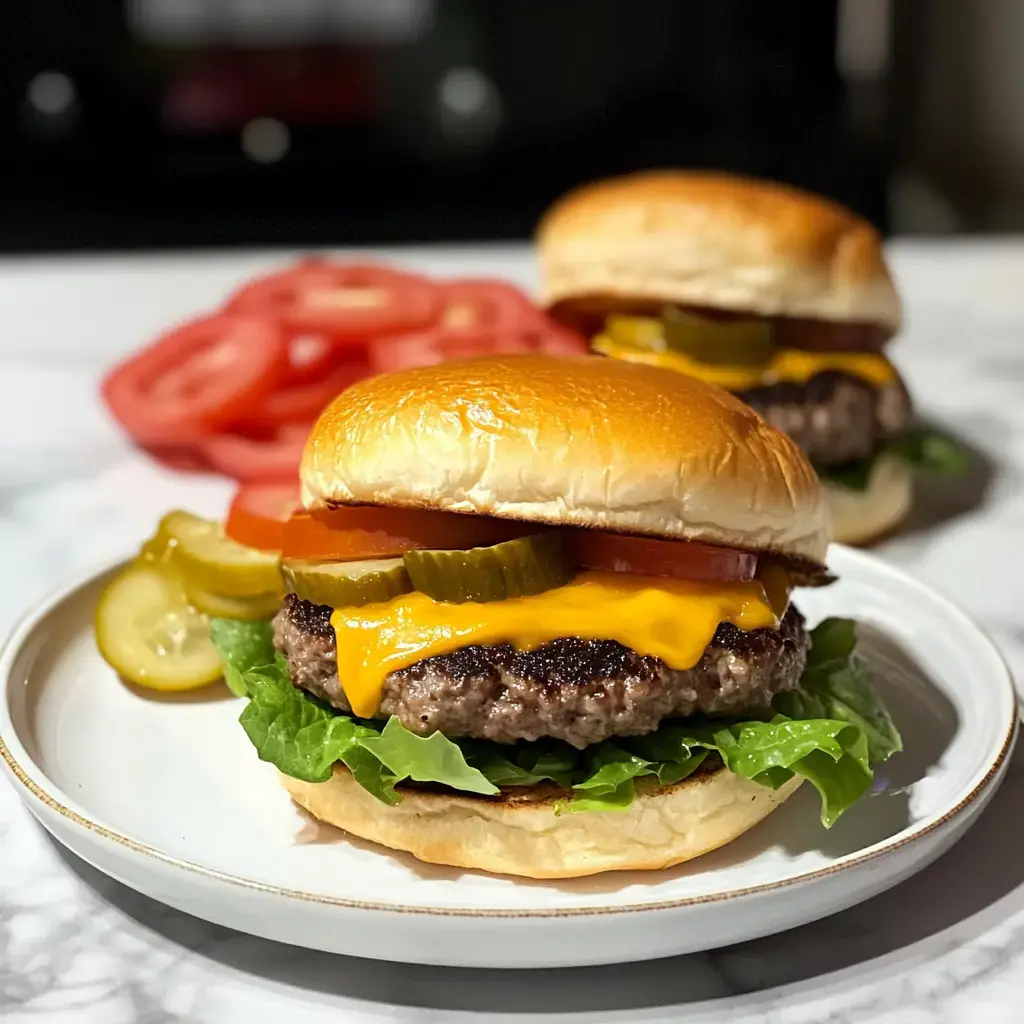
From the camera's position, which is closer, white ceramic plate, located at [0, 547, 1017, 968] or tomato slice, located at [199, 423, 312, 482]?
white ceramic plate, located at [0, 547, 1017, 968]

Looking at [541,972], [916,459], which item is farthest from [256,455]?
[541,972]

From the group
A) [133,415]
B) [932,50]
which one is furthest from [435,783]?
[932,50]

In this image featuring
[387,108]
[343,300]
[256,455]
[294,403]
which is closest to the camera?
[256,455]

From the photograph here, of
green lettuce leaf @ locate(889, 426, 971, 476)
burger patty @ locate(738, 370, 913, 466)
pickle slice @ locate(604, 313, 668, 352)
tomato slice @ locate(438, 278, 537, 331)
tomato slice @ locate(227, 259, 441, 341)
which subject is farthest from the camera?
tomato slice @ locate(438, 278, 537, 331)

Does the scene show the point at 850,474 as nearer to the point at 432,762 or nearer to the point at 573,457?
the point at 573,457

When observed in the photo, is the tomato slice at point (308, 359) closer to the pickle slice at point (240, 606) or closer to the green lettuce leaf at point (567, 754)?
the pickle slice at point (240, 606)

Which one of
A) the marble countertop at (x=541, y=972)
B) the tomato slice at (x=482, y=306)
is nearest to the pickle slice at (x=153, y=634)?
the marble countertop at (x=541, y=972)

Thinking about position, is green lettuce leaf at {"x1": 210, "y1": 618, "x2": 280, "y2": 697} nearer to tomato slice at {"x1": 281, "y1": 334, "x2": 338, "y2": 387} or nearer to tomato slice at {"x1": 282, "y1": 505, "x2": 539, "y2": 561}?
tomato slice at {"x1": 282, "y1": 505, "x2": 539, "y2": 561}

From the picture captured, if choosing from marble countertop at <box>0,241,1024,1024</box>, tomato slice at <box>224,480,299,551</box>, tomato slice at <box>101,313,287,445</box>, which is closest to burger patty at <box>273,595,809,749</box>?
marble countertop at <box>0,241,1024,1024</box>

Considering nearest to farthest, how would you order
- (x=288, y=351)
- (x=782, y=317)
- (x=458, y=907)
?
(x=458, y=907), (x=782, y=317), (x=288, y=351)
